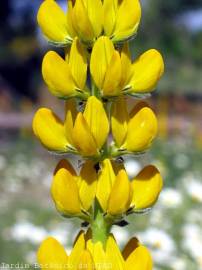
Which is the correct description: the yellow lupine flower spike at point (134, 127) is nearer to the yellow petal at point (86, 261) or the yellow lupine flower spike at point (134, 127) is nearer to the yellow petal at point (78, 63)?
the yellow petal at point (78, 63)

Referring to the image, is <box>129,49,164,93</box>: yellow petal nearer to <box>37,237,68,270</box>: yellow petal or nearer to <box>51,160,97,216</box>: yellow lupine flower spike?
<box>51,160,97,216</box>: yellow lupine flower spike

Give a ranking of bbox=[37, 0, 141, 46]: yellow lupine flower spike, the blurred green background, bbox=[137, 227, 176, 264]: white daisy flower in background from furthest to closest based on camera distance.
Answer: the blurred green background < bbox=[137, 227, 176, 264]: white daisy flower in background < bbox=[37, 0, 141, 46]: yellow lupine flower spike

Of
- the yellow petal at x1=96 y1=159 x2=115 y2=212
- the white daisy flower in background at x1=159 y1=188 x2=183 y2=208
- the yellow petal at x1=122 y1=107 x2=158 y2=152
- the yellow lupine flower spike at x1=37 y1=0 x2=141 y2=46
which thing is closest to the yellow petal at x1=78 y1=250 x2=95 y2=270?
the yellow petal at x1=96 y1=159 x2=115 y2=212

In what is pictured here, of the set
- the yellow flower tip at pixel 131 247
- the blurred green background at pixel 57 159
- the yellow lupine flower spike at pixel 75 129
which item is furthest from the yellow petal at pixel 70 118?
the blurred green background at pixel 57 159

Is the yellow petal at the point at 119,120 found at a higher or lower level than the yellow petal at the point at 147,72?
lower

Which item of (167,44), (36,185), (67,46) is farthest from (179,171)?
(167,44)

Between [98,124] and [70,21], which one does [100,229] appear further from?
[70,21]
